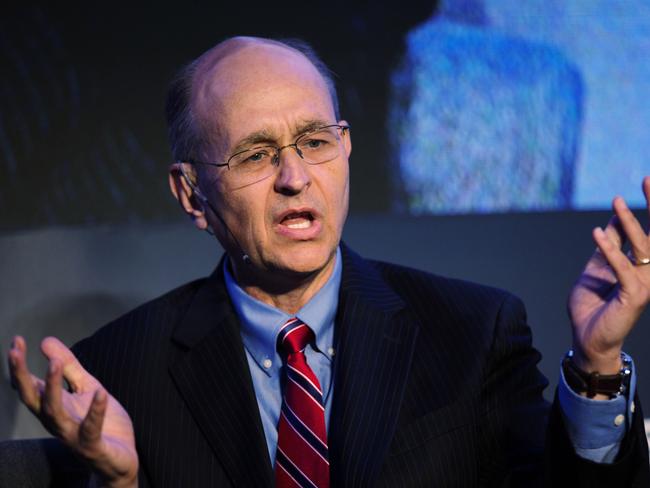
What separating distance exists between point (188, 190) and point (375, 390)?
641 millimetres

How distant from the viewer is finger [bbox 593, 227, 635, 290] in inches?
51.2

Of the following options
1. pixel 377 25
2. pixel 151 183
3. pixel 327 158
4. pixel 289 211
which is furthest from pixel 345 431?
pixel 377 25

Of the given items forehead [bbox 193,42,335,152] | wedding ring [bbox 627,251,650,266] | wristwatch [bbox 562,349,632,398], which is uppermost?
forehead [bbox 193,42,335,152]

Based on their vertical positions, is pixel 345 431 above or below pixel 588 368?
below

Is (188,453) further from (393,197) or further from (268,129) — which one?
(393,197)

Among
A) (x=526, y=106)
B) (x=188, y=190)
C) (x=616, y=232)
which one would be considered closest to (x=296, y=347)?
(x=188, y=190)

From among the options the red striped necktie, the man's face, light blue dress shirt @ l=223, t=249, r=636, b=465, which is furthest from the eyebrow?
the red striped necktie

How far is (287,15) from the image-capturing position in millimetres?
2414

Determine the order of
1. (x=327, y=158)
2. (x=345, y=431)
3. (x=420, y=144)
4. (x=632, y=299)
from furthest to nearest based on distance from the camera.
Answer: (x=420, y=144) → (x=327, y=158) → (x=345, y=431) → (x=632, y=299)

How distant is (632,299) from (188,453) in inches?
35.7

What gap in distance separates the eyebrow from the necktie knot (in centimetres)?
38

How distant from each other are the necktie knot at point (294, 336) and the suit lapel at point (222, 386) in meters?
0.09

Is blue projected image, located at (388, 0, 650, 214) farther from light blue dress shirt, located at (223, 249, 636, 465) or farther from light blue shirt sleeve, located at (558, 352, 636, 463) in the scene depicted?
light blue shirt sleeve, located at (558, 352, 636, 463)

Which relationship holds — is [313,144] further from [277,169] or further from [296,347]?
[296,347]
